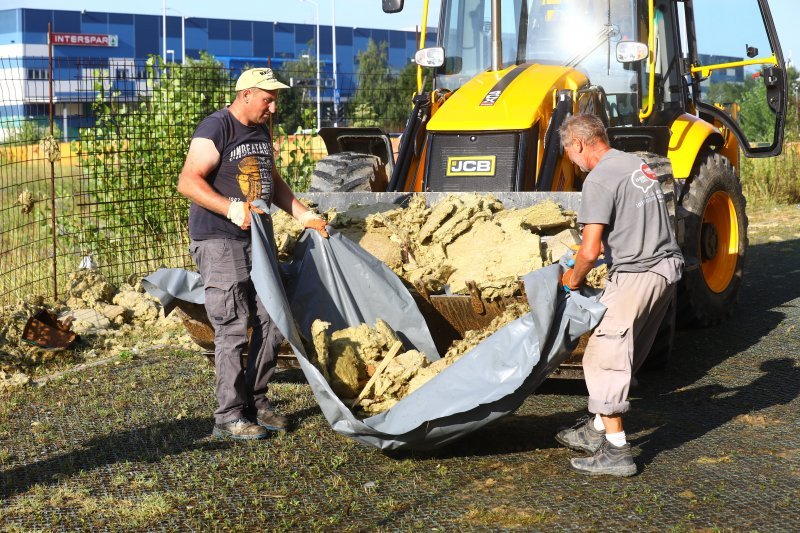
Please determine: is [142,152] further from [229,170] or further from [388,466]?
[388,466]

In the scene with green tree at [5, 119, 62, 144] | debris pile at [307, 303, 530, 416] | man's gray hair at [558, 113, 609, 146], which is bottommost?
debris pile at [307, 303, 530, 416]

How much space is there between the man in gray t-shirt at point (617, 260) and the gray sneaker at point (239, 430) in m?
1.75

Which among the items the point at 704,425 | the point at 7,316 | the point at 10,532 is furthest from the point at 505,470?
the point at 7,316

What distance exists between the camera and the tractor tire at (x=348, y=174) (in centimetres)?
797

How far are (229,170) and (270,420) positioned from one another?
1452 millimetres

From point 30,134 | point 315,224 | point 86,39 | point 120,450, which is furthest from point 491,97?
point 86,39

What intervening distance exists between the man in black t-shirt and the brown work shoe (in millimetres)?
12

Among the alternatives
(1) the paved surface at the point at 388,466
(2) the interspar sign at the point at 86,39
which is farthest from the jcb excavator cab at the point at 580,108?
(2) the interspar sign at the point at 86,39

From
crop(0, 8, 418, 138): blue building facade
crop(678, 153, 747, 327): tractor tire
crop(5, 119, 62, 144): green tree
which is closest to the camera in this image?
crop(678, 153, 747, 327): tractor tire

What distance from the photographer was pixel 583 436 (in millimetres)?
5172

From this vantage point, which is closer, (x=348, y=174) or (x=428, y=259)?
(x=428, y=259)

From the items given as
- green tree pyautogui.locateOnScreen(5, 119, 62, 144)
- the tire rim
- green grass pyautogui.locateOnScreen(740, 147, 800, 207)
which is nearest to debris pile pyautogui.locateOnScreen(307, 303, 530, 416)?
the tire rim

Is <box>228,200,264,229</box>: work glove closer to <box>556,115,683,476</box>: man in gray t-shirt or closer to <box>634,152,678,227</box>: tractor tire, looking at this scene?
<box>556,115,683,476</box>: man in gray t-shirt

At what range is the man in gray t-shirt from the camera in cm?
479
